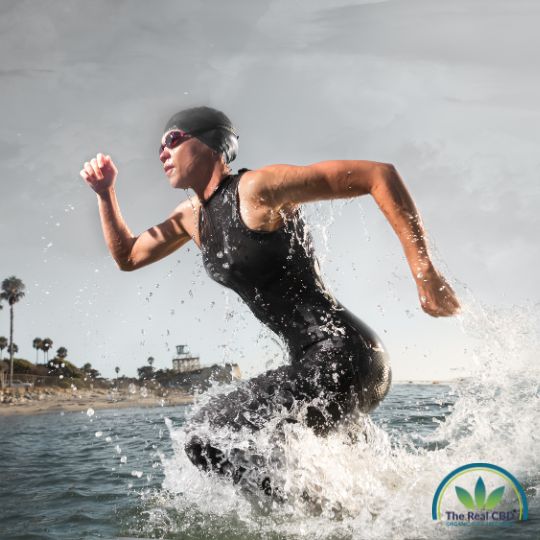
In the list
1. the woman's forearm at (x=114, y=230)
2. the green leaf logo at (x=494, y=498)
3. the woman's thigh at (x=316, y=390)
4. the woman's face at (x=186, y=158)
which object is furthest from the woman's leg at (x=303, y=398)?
the woman's forearm at (x=114, y=230)

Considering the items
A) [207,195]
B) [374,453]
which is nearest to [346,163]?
[207,195]

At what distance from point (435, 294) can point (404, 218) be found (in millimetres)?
410

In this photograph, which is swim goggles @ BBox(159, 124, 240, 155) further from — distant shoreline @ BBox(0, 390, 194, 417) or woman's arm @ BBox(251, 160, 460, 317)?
distant shoreline @ BBox(0, 390, 194, 417)

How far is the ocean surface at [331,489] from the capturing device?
3.37m

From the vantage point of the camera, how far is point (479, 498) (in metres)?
3.59

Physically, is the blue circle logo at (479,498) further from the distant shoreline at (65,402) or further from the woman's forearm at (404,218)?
the distant shoreline at (65,402)

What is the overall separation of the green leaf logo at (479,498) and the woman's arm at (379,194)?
4.25 feet

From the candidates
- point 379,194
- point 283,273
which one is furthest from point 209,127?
point 379,194

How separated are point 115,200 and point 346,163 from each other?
1.93m

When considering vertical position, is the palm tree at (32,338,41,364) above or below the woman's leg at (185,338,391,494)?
above

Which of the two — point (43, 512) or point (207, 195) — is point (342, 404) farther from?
point (43, 512)

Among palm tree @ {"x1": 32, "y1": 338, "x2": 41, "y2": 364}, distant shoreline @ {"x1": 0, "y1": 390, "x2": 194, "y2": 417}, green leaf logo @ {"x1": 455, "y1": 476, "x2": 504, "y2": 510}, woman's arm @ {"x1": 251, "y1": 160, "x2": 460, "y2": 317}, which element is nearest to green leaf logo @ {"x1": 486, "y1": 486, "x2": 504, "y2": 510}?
green leaf logo @ {"x1": 455, "y1": 476, "x2": 504, "y2": 510}

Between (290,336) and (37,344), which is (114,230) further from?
(37,344)

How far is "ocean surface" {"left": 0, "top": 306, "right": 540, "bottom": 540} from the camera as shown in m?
3.37
